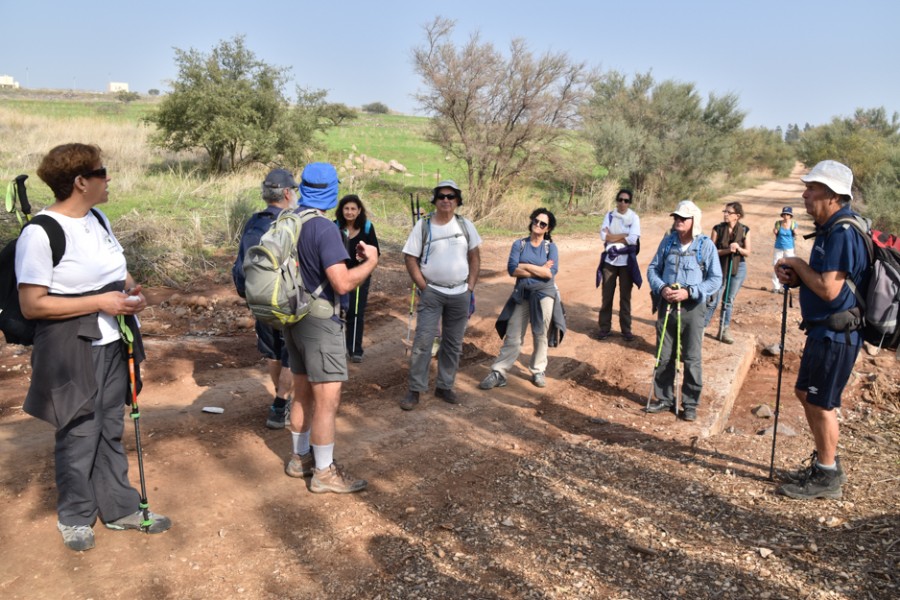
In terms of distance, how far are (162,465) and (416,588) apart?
7.41 ft

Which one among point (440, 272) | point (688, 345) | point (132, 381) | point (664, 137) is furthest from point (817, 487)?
point (664, 137)

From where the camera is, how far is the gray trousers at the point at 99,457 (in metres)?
3.46

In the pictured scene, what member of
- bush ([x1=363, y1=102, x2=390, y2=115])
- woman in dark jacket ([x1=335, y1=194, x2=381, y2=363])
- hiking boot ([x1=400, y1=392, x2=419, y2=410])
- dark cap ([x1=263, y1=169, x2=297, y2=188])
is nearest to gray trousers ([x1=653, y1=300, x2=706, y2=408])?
hiking boot ([x1=400, y1=392, x2=419, y2=410])

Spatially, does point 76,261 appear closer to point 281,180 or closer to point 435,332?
point 281,180

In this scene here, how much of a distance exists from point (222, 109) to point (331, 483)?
716 inches

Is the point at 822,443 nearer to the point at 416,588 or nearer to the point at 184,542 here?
the point at 416,588

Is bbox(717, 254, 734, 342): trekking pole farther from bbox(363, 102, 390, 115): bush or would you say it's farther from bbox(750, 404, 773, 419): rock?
bbox(363, 102, 390, 115): bush

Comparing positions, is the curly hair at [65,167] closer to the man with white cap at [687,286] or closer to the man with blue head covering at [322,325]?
the man with blue head covering at [322,325]

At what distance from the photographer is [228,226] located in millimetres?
12102

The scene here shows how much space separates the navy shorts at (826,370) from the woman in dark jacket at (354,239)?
443 centimetres

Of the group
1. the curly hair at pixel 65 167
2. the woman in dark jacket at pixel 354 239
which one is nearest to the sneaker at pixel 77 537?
the curly hair at pixel 65 167

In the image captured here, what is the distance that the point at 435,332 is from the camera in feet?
20.3

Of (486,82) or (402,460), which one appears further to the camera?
(486,82)

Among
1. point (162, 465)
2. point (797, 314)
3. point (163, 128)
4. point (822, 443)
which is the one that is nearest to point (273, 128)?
point (163, 128)
